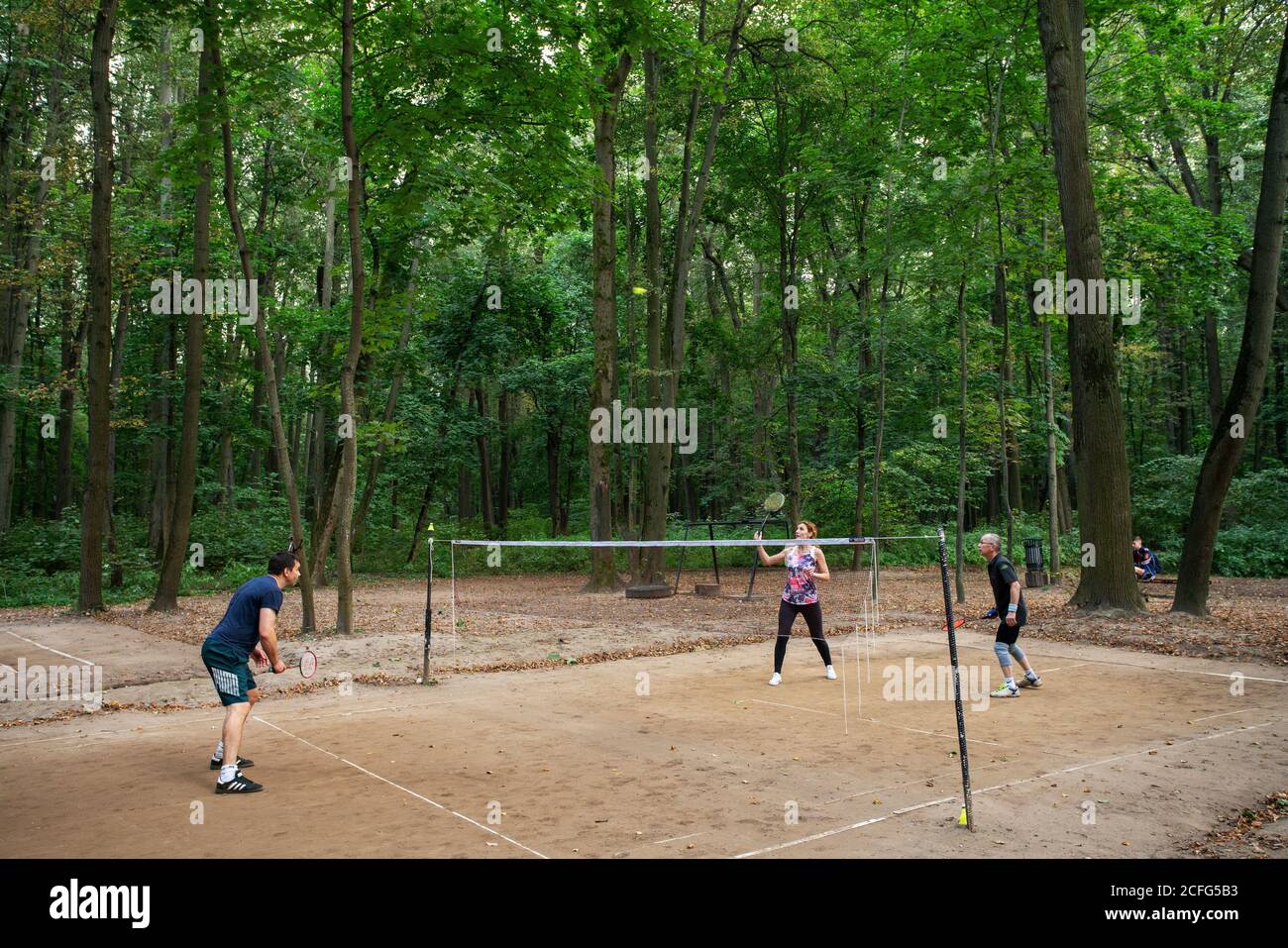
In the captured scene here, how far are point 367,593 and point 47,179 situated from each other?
12.8 meters

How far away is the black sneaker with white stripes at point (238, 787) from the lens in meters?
6.36

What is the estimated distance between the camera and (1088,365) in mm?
15438

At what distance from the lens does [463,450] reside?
32.0 meters

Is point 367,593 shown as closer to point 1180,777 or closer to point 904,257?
point 904,257

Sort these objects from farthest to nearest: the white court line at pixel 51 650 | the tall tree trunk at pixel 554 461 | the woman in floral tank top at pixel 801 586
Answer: the tall tree trunk at pixel 554 461
the white court line at pixel 51 650
the woman in floral tank top at pixel 801 586

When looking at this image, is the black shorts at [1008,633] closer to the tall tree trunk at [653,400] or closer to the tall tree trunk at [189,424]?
the tall tree trunk at [653,400]

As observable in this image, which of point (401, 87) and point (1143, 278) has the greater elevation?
point (401, 87)

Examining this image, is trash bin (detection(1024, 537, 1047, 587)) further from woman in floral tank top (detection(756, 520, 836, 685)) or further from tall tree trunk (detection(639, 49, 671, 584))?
woman in floral tank top (detection(756, 520, 836, 685))

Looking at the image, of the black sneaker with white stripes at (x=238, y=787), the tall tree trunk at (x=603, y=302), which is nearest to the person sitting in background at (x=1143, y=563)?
the tall tree trunk at (x=603, y=302)

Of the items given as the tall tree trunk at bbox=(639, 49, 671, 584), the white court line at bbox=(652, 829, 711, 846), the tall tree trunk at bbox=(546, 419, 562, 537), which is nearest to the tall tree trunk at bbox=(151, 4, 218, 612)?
the tall tree trunk at bbox=(639, 49, 671, 584)

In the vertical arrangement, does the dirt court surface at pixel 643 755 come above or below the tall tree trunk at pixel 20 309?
below

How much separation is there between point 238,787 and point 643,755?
10.1 feet

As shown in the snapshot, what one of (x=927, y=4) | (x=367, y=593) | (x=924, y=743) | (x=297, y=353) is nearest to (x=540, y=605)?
(x=367, y=593)

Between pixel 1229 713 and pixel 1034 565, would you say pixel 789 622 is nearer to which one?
pixel 1229 713
